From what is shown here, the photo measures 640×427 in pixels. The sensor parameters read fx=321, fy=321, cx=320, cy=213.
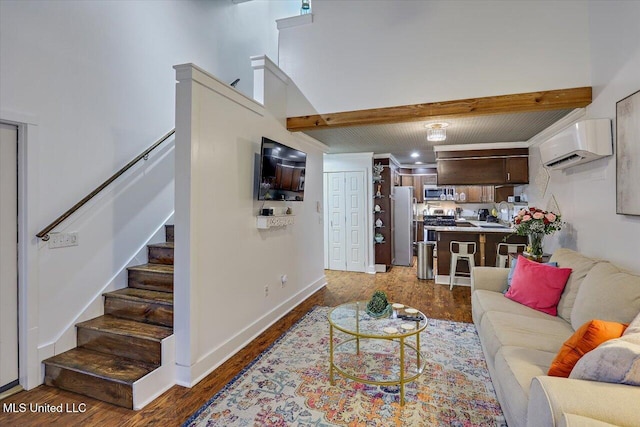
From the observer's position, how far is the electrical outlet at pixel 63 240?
2.50 m

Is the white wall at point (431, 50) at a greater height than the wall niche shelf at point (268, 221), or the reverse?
the white wall at point (431, 50)

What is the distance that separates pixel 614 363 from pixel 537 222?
268 cm

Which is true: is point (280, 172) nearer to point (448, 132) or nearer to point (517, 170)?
point (448, 132)

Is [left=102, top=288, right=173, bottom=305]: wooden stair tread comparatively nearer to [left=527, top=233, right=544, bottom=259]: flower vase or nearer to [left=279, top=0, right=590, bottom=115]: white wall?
[left=279, top=0, right=590, bottom=115]: white wall

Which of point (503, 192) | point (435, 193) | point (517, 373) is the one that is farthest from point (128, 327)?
point (435, 193)

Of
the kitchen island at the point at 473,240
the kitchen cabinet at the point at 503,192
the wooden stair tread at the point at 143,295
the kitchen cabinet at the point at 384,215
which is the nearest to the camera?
the wooden stair tread at the point at 143,295

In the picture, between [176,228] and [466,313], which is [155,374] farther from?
[466,313]

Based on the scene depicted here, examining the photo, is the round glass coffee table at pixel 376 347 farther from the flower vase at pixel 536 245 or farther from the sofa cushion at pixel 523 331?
the flower vase at pixel 536 245

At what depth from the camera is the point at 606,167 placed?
276 cm

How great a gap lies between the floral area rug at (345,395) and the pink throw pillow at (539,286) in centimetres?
64

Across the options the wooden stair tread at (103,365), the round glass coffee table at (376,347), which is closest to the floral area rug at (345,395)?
the round glass coffee table at (376,347)

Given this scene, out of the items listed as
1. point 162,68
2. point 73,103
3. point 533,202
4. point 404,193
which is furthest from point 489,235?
point 73,103

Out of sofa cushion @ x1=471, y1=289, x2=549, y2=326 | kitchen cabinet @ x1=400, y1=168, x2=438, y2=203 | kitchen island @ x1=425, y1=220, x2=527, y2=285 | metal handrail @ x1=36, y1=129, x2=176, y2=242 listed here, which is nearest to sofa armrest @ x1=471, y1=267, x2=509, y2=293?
sofa cushion @ x1=471, y1=289, x2=549, y2=326

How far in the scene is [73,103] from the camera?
8.78 ft
